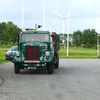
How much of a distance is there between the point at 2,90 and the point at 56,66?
12.8 metres

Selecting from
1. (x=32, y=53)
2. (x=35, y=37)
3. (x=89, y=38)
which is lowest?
(x=32, y=53)

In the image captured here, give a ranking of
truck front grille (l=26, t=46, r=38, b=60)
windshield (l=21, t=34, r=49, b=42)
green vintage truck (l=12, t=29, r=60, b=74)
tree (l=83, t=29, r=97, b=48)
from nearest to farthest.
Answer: green vintage truck (l=12, t=29, r=60, b=74)
truck front grille (l=26, t=46, r=38, b=60)
windshield (l=21, t=34, r=49, b=42)
tree (l=83, t=29, r=97, b=48)

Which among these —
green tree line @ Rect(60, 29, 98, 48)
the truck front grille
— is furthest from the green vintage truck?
green tree line @ Rect(60, 29, 98, 48)

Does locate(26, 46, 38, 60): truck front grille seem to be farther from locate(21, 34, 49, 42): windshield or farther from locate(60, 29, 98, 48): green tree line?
locate(60, 29, 98, 48): green tree line

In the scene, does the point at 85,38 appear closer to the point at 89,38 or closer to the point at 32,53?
the point at 89,38

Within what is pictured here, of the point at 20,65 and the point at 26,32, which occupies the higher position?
the point at 26,32

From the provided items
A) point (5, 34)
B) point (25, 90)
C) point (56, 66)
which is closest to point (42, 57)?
point (56, 66)

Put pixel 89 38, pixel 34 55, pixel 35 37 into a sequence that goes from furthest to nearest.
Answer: pixel 89 38 → pixel 35 37 → pixel 34 55

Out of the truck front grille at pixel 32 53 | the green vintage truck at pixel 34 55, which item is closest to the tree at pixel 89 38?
the green vintage truck at pixel 34 55

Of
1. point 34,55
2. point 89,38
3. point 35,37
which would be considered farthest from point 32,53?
point 89,38

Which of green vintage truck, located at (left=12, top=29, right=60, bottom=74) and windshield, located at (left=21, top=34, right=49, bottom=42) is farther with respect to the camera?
windshield, located at (left=21, top=34, right=49, bottom=42)

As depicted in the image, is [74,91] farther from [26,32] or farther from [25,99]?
[26,32]

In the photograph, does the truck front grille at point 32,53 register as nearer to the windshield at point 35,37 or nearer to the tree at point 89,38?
the windshield at point 35,37

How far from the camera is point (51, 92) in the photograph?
39.4ft
